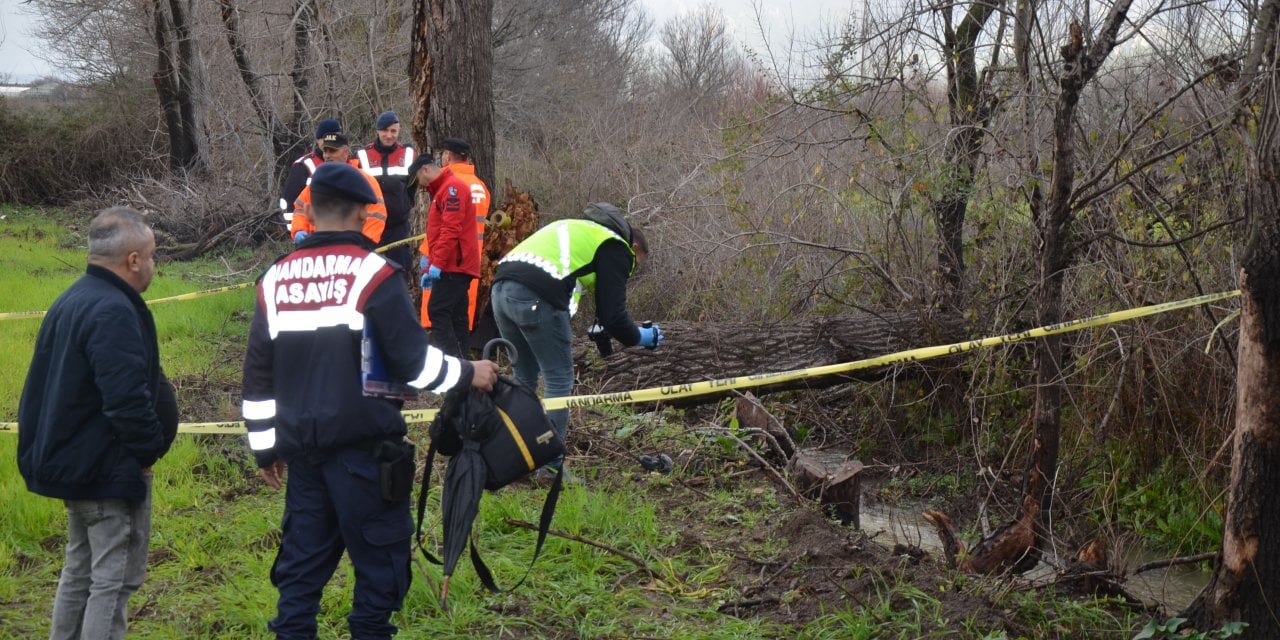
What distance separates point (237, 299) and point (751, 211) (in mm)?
6208

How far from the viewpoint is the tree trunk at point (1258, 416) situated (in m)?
3.89

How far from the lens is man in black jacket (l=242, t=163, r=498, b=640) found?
11.5 feet

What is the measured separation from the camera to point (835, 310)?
9219 mm

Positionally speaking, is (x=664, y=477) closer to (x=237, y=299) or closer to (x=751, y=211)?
(x=751, y=211)

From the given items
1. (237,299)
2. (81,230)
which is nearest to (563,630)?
(237,299)

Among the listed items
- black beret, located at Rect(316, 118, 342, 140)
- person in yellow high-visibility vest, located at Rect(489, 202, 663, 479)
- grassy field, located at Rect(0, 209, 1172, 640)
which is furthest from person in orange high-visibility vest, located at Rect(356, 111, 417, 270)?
person in yellow high-visibility vest, located at Rect(489, 202, 663, 479)

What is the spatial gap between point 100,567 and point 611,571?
7.28ft

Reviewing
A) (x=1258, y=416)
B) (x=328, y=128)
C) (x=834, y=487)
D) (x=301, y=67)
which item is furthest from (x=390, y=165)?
(x=301, y=67)

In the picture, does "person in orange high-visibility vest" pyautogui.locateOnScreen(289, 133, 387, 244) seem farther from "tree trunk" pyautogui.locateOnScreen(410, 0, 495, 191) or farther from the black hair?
the black hair

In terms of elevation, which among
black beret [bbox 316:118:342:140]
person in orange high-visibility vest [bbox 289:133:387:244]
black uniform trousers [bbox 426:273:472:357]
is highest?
black beret [bbox 316:118:342:140]

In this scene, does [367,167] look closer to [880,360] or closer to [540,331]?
[540,331]

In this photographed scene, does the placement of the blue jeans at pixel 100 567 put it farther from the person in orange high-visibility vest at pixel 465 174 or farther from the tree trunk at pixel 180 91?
the tree trunk at pixel 180 91

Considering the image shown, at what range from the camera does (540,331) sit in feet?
19.2

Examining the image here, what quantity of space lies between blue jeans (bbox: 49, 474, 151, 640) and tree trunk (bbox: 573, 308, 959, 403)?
4.62 m
